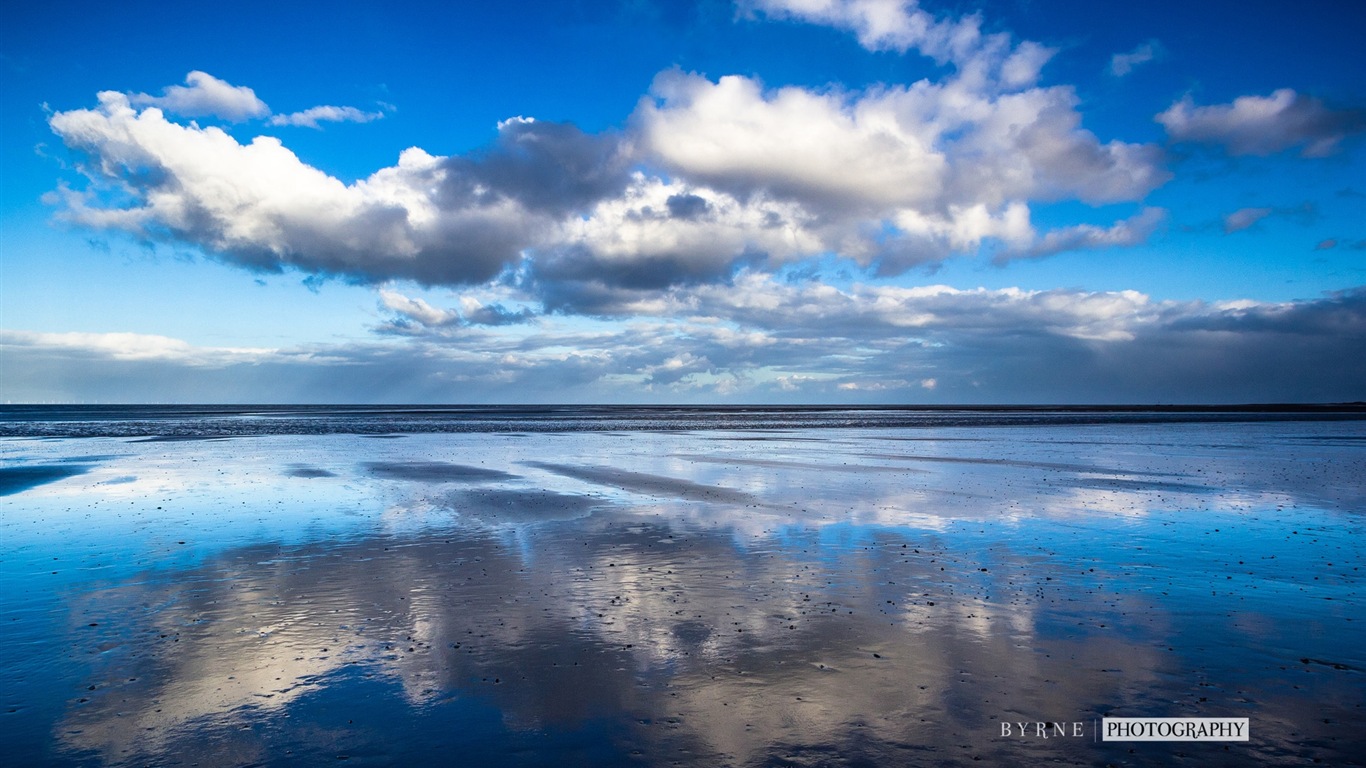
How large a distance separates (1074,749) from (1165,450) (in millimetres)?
46972

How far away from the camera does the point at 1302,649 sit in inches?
386

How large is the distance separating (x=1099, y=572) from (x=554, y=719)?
1150 centimetres

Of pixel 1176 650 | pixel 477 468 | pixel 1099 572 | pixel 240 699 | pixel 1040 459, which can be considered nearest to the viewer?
pixel 240 699

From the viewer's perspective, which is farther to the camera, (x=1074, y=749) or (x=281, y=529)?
(x=281, y=529)

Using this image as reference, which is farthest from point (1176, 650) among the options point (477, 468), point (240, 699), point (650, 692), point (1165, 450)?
point (1165, 450)

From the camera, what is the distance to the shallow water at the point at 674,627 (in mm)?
7430

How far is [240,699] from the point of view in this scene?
838 centimetres

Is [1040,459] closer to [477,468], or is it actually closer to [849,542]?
[849,542]

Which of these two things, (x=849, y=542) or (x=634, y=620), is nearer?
(x=634, y=620)

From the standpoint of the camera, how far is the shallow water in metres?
7.43

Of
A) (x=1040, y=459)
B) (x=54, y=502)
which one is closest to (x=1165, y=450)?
(x=1040, y=459)

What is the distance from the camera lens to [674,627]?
35.6ft

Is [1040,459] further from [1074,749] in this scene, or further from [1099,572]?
[1074,749]

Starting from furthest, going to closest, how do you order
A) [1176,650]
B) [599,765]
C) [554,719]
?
[1176,650]
[554,719]
[599,765]
